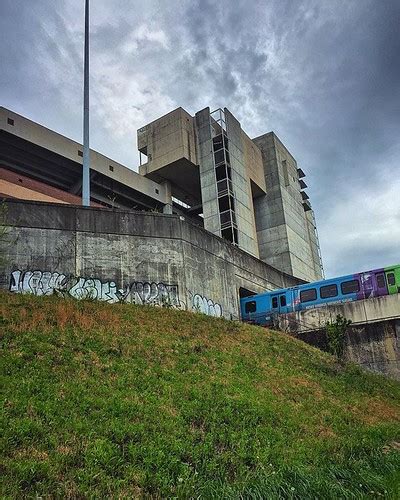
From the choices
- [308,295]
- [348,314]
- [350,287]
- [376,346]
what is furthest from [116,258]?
[376,346]

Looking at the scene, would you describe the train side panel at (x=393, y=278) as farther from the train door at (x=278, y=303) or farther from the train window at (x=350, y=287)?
the train door at (x=278, y=303)

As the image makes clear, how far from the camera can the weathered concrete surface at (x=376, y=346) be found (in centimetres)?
2605

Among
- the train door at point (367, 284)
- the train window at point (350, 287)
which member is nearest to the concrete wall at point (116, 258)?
the train window at point (350, 287)

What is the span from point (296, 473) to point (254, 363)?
10673mm

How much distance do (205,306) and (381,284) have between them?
1042 centimetres

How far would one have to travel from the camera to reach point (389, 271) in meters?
28.8

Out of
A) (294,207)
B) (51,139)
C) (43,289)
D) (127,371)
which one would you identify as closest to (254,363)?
(127,371)

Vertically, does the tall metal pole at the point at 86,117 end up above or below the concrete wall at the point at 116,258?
above

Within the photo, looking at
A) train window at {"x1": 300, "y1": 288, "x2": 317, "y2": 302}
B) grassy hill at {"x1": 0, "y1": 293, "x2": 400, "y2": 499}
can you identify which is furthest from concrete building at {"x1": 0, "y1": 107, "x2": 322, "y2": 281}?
grassy hill at {"x1": 0, "y1": 293, "x2": 400, "y2": 499}

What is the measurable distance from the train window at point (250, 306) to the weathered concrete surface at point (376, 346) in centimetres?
643

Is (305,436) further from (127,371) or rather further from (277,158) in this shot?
(277,158)

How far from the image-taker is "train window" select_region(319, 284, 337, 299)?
30.5m

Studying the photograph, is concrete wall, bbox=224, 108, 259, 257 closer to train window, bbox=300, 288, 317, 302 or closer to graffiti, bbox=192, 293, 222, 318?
train window, bbox=300, 288, 317, 302

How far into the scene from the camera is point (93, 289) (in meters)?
27.2
